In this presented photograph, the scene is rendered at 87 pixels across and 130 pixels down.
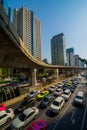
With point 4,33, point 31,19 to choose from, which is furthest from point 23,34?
point 4,33

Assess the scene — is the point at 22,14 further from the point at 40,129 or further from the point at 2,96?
the point at 40,129

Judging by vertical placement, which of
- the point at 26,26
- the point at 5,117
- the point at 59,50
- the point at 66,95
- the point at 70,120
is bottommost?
the point at 70,120

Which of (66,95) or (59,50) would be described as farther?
(59,50)

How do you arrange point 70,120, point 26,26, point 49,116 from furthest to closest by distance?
point 26,26 < point 49,116 < point 70,120

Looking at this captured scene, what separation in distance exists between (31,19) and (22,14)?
11833 millimetres

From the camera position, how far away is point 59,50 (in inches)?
7190

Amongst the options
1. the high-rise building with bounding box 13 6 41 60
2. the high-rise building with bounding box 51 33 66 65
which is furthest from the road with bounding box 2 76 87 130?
the high-rise building with bounding box 51 33 66 65

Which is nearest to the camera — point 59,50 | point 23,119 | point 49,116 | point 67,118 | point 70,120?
point 23,119

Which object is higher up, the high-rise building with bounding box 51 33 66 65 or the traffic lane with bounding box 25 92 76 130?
the high-rise building with bounding box 51 33 66 65

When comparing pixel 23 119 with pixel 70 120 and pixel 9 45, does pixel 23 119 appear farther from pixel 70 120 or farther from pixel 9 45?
pixel 9 45

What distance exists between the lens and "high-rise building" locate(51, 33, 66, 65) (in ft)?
593

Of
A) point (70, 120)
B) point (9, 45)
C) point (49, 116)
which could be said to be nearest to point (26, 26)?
point (9, 45)

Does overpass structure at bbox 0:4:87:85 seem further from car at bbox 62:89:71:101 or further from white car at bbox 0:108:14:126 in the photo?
car at bbox 62:89:71:101

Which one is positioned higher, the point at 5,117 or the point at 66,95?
the point at 66,95
